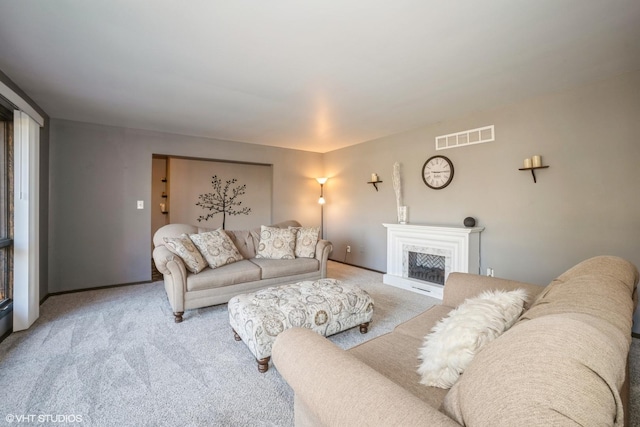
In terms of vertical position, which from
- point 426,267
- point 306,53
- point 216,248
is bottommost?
point 426,267

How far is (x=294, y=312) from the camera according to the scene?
203 centimetres

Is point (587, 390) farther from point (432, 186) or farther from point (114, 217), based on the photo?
point (114, 217)

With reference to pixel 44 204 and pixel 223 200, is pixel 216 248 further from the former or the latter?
pixel 44 204

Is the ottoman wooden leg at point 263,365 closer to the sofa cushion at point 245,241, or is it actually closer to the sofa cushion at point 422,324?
the sofa cushion at point 422,324

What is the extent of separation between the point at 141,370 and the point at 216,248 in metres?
1.51

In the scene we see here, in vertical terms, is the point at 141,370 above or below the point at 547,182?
below

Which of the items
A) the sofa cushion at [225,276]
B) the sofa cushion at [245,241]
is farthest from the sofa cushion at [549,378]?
the sofa cushion at [245,241]

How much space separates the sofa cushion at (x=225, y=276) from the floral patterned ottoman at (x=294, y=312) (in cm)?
73

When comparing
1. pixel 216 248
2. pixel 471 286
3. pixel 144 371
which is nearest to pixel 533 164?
pixel 471 286

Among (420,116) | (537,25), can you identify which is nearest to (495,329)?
(537,25)

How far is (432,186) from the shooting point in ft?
12.7

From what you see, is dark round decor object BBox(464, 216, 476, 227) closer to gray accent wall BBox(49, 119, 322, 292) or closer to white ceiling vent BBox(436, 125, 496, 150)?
white ceiling vent BBox(436, 125, 496, 150)

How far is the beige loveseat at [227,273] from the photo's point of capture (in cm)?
272

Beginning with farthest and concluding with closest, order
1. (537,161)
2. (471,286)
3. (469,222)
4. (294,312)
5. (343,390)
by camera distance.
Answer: (469,222) < (537,161) < (294,312) < (471,286) < (343,390)
